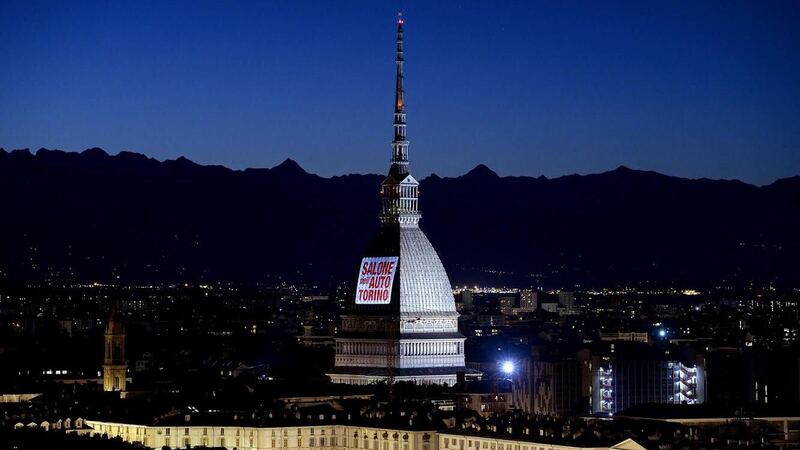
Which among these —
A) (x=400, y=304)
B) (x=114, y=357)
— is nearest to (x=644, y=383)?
(x=400, y=304)

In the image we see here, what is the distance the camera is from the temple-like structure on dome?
438 ft

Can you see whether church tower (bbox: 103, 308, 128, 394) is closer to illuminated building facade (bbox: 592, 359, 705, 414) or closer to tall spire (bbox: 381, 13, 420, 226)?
tall spire (bbox: 381, 13, 420, 226)

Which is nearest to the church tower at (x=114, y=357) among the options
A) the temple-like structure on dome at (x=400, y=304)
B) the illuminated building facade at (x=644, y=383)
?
the temple-like structure on dome at (x=400, y=304)

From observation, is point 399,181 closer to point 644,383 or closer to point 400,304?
point 400,304

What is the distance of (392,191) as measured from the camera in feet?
443

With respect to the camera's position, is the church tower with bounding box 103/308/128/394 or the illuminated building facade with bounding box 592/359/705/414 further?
the illuminated building facade with bounding box 592/359/705/414

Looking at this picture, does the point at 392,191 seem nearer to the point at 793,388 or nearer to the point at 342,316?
the point at 342,316

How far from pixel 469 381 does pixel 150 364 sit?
50887 mm

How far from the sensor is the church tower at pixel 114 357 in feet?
431

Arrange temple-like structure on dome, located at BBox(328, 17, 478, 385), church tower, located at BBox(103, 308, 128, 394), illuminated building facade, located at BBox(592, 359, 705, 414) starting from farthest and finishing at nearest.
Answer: illuminated building facade, located at BBox(592, 359, 705, 414)
temple-like structure on dome, located at BBox(328, 17, 478, 385)
church tower, located at BBox(103, 308, 128, 394)

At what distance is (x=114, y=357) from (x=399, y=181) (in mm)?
17434

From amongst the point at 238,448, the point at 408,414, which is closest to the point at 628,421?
the point at 408,414

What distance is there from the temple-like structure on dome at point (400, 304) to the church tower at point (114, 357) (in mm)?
11316

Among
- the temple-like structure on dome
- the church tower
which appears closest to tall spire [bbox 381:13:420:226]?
the temple-like structure on dome
